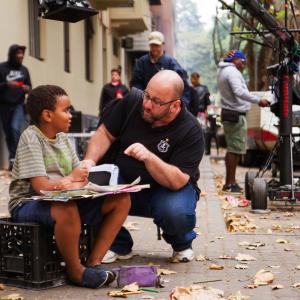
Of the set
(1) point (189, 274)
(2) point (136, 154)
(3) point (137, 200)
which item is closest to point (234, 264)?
(1) point (189, 274)

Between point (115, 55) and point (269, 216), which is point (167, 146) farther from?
point (115, 55)

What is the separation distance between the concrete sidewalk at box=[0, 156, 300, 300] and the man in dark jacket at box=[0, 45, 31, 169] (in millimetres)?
4139

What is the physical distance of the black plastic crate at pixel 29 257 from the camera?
180 inches

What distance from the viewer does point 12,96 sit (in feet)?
39.9

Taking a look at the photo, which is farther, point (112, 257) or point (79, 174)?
point (112, 257)

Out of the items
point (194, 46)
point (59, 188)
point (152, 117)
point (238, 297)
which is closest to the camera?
point (238, 297)

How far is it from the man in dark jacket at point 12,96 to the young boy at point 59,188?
286 inches

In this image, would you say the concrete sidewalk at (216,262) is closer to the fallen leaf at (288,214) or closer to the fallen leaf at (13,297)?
the fallen leaf at (13,297)

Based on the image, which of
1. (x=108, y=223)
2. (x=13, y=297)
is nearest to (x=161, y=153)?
(x=108, y=223)

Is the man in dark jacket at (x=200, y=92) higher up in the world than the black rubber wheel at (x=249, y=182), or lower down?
higher up

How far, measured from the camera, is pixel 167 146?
5371 millimetres

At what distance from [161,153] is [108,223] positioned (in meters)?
0.75

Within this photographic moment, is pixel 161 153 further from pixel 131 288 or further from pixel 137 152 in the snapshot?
pixel 131 288

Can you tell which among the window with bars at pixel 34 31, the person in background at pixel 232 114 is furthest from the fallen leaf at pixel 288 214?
the window with bars at pixel 34 31
